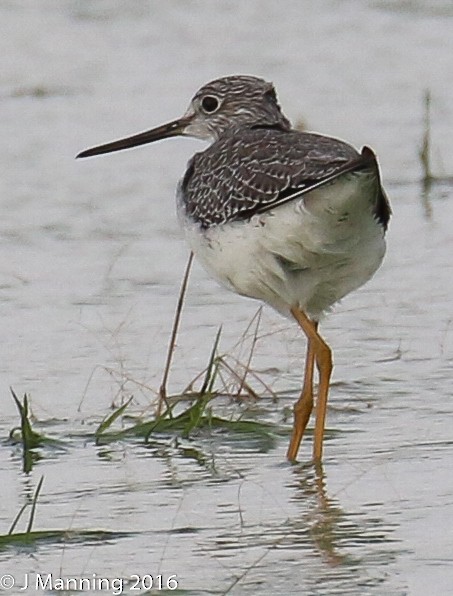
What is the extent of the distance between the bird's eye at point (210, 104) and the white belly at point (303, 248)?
0.82 meters

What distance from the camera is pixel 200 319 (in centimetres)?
824

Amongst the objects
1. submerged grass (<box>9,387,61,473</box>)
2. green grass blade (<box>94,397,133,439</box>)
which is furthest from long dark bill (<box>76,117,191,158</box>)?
submerged grass (<box>9,387,61,473</box>)

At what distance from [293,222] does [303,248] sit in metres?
0.17

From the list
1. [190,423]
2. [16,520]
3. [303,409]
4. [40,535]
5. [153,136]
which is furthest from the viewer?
[153,136]

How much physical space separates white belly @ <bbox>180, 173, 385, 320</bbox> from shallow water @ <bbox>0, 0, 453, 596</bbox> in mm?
547

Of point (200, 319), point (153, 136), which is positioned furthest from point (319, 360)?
point (153, 136)

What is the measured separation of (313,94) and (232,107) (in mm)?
4534

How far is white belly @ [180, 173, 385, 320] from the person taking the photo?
620 centimetres

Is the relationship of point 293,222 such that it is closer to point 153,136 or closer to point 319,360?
point 319,360

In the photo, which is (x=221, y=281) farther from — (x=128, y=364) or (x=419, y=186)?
(x=419, y=186)

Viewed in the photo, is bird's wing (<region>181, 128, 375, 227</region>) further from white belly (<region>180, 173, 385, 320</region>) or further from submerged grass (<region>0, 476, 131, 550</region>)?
submerged grass (<region>0, 476, 131, 550</region>)

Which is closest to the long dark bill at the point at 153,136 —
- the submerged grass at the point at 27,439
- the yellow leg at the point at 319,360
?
the yellow leg at the point at 319,360

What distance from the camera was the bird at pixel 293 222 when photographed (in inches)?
244

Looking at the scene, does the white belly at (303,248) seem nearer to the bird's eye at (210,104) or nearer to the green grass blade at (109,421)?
the green grass blade at (109,421)
